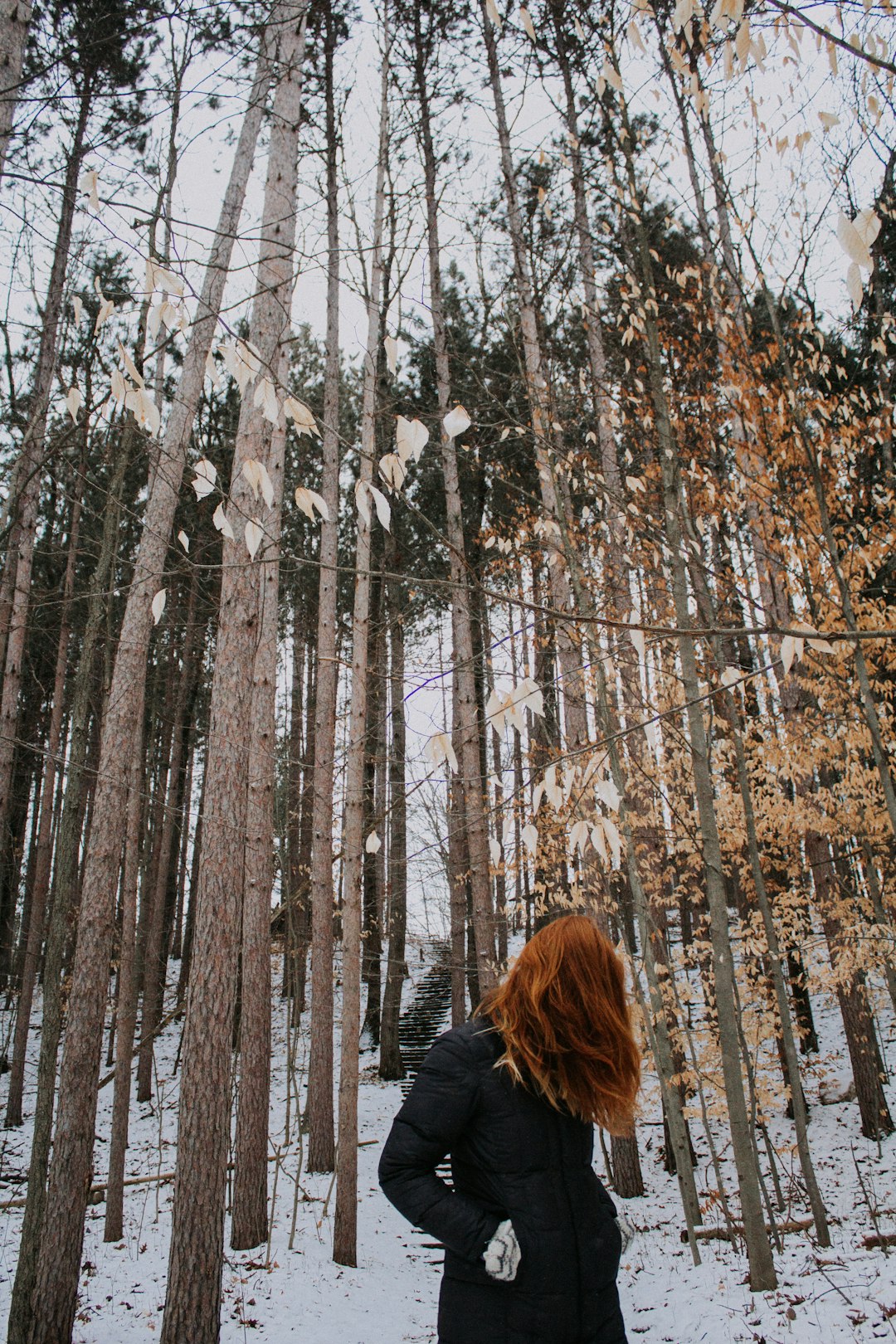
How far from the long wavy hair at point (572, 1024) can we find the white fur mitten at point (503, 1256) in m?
0.25

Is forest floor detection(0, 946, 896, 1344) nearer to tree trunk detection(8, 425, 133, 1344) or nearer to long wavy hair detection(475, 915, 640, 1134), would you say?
tree trunk detection(8, 425, 133, 1344)

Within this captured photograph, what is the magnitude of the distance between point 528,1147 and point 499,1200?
115mm

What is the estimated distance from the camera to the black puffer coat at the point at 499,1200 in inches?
56.5

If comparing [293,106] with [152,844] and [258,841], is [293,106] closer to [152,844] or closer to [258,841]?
[258,841]

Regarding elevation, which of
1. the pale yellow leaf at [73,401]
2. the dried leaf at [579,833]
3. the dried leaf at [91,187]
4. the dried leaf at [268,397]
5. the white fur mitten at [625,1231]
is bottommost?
the white fur mitten at [625,1231]

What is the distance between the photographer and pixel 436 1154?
1.51m

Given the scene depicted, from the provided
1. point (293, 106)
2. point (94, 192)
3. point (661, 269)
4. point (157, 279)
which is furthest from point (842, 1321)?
point (661, 269)

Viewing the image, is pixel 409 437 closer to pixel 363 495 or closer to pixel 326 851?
pixel 363 495

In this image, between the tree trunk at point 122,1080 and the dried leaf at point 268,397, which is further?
the tree trunk at point 122,1080

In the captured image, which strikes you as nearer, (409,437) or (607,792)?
(409,437)

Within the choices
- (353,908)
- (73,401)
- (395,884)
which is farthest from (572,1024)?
(395,884)

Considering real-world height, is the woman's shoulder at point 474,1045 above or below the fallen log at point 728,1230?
above

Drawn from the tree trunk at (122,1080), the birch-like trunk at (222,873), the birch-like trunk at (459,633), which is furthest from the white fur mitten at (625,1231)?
the birch-like trunk at (459,633)

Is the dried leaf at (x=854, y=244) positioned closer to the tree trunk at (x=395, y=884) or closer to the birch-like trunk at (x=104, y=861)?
the birch-like trunk at (x=104, y=861)
